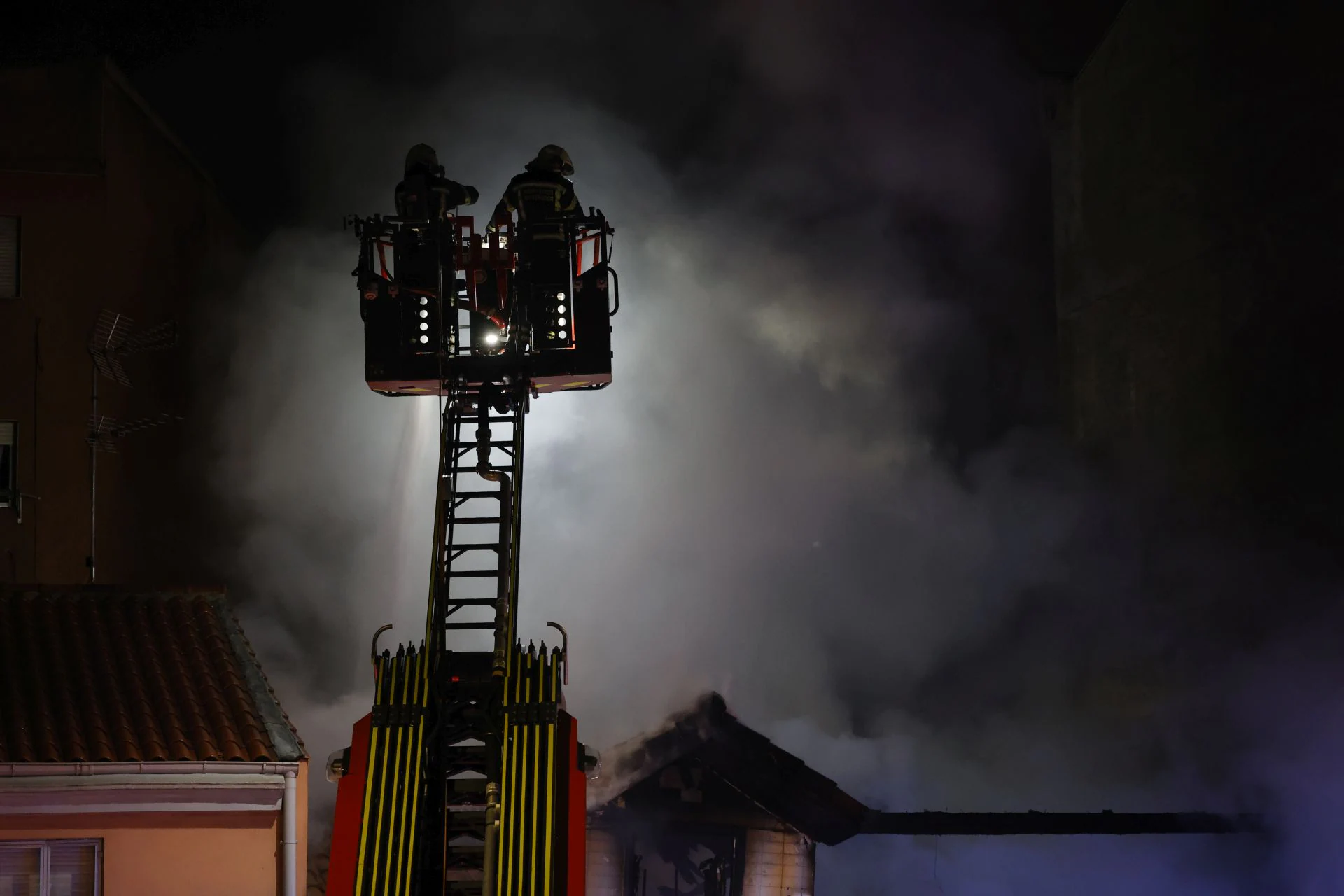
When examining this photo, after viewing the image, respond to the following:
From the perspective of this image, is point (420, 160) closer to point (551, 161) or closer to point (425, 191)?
point (425, 191)

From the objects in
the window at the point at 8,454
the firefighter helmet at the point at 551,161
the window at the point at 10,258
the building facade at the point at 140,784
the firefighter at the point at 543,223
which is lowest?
the building facade at the point at 140,784

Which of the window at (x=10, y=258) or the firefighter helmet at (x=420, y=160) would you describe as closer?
the firefighter helmet at (x=420, y=160)

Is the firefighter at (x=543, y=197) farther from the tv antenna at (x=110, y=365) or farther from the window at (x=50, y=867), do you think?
the window at (x=50, y=867)

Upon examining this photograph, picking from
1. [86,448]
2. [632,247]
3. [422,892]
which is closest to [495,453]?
[632,247]

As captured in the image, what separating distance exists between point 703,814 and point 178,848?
220 inches

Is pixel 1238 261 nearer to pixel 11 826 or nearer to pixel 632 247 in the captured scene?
pixel 632 247

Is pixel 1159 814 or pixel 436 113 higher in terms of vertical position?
pixel 436 113

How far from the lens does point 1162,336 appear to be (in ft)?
51.9

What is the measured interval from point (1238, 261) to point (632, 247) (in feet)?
22.4

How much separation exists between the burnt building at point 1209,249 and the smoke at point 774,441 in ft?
2.14

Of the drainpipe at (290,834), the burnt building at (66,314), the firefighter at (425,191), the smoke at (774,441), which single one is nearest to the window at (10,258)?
the burnt building at (66,314)

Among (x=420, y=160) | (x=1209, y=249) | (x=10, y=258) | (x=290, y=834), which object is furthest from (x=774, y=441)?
(x=10, y=258)

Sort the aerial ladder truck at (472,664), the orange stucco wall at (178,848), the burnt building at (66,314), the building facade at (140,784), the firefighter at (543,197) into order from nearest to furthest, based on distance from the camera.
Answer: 1. the aerial ladder truck at (472,664)
2. the building facade at (140,784)
3. the orange stucco wall at (178,848)
4. the firefighter at (543,197)
5. the burnt building at (66,314)

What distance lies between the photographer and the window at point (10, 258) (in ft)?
48.3
